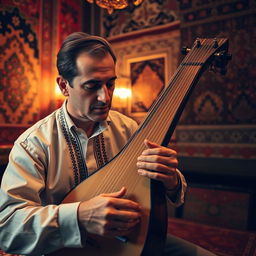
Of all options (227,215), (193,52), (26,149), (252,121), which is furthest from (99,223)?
(252,121)

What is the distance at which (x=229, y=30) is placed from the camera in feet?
9.96

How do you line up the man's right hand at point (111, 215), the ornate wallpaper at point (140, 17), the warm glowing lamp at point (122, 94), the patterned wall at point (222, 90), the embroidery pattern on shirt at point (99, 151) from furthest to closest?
the warm glowing lamp at point (122, 94)
the ornate wallpaper at point (140, 17)
the patterned wall at point (222, 90)
the embroidery pattern on shirt at point (99, 151)
the man's right hand at point (111, 215)

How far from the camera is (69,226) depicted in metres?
0.74

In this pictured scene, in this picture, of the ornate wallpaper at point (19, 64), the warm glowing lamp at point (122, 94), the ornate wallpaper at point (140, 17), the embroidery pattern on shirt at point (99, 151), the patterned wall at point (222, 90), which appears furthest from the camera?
the warm glowing lamp at point (122, 94)

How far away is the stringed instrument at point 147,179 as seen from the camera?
2.35 ft

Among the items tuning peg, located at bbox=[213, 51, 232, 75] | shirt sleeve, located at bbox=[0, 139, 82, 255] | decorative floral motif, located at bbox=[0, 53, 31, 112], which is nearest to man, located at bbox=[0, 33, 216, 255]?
shirt sleeve, located at bbox=[0, 139, 82, 255]

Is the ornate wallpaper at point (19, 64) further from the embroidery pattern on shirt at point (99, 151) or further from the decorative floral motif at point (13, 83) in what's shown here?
the embroidery pattern on shirt at point (99, 151)

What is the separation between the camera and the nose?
934 mm

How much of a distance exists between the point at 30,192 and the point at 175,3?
129 inches

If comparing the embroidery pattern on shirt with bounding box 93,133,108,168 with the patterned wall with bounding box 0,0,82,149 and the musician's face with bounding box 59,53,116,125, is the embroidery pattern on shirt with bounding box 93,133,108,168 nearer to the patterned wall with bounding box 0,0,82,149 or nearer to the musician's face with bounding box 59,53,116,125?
the musician's face with bounding box 59,53,116,125

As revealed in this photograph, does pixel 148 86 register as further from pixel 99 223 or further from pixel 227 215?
pixel 99 223

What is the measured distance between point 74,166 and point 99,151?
0.40ft

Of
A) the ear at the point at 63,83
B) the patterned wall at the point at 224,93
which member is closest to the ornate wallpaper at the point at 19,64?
the patterned wall at the point at 224,93

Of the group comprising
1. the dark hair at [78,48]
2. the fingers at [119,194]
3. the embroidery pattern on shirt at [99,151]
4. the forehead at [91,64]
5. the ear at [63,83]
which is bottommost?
the fingers at [119,194]
